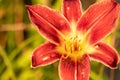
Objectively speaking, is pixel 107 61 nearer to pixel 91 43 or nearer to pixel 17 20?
pixel 91 43

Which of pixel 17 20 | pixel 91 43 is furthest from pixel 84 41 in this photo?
pixel 17 20

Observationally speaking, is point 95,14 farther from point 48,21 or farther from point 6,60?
point 6,60

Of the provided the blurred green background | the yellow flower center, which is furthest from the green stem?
the yellow flower center

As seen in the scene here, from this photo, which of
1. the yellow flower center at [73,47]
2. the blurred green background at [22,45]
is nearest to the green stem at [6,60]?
the blurred green background at [22,45]

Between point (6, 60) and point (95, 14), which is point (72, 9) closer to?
point (95, 14)

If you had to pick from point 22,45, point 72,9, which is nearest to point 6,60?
point 22,45
